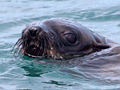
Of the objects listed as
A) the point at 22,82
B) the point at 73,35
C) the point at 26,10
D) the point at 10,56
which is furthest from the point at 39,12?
the point at 22,82

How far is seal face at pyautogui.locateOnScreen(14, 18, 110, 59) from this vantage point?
5816 millimetres

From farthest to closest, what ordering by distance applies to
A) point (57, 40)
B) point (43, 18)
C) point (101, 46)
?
1. point (43, 18)
2. point (101, 46)
3. point (57, 40)

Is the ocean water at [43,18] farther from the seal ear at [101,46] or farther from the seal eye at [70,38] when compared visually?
the seal ear at [101,46]

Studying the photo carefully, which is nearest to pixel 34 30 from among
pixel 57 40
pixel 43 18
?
pixel 57 40

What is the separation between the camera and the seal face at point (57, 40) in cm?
582

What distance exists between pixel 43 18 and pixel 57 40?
20.6 feet

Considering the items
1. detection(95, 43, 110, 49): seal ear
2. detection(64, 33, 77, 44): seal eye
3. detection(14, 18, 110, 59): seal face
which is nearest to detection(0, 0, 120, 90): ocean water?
detection(14, 18, 110, 59): seal face

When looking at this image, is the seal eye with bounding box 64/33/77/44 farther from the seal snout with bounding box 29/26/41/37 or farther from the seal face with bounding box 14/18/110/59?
the seal snout with bounding box 29/26/41/37

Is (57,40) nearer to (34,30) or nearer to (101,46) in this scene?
(34,30)

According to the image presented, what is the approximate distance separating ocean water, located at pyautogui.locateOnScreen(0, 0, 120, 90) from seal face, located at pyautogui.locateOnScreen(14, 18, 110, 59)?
229 mm

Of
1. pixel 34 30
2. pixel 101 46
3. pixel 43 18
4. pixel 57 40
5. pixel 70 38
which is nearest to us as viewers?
pixel 34 30

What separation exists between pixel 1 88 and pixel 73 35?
183 centimetres

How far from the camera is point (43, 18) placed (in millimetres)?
12141

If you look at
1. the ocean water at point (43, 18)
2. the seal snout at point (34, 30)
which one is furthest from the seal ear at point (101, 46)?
the seal snout at point (34, 30)
